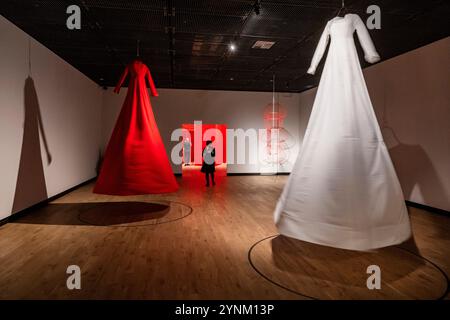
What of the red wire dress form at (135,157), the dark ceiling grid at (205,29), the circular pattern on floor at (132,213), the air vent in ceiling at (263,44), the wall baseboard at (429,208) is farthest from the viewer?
the air vent in ceiling at (263,44)

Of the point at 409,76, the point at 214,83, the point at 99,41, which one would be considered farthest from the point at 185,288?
the point at 214,83

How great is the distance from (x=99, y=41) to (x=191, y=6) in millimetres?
2171

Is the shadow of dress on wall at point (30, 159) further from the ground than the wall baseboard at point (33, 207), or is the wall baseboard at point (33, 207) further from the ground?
the shadow of dress on wall at point (30, 159)

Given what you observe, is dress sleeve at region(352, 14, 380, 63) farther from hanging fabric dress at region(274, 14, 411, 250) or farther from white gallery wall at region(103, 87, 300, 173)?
white gallery wall at region(103, 87, 300, 173)

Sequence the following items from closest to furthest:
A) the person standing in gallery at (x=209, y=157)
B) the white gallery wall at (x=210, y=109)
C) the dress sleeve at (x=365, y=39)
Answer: the dress sleeve at (x=365, y=39)
the person standing in gallery at (x=209, y=157)
the white gallery wall at (x=210, y=109)

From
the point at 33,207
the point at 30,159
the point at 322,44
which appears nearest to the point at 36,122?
the point at 30,159

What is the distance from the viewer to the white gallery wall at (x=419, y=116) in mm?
4988

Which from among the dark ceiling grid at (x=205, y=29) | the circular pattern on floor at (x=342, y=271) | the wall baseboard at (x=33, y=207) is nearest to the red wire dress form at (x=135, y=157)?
the dark ceiling grid at (x=205, y=29)

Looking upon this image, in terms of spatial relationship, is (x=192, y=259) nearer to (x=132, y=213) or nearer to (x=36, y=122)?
(x=132, y=213)

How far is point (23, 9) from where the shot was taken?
4.00 m

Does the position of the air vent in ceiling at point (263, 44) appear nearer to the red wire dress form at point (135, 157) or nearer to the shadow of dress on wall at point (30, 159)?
the red wire dress form at point (135, 157)

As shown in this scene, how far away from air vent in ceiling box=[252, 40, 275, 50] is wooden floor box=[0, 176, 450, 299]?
2.89 m

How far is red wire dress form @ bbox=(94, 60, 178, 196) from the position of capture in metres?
4.20

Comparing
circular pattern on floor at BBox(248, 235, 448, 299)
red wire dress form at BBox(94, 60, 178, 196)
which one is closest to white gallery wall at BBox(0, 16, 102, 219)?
red wire dress form at BBox(94, 60, 178, 196)
